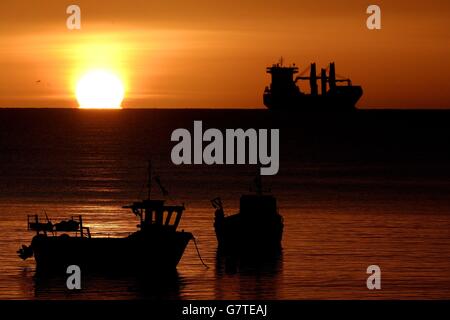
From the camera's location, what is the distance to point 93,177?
108m

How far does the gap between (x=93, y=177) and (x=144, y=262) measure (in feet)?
210

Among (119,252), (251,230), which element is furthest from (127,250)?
(251,230)

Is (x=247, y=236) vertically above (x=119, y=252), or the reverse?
(x=247, y=236)

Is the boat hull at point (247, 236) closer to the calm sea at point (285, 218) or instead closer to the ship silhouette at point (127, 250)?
the calm sea at point (285, 218)

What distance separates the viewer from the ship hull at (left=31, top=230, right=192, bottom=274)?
4444 cm

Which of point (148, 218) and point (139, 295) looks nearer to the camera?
point (139, 295)

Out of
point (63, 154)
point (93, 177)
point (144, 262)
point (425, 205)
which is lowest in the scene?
point (144, 262)

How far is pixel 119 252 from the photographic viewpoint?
1754 inches

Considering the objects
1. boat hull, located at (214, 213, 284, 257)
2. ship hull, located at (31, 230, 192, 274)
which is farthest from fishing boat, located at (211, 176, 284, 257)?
ship hull, located at (31, 230, 192, 274)

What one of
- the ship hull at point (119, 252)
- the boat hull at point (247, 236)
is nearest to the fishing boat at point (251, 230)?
the boat hull at point (247, 236)

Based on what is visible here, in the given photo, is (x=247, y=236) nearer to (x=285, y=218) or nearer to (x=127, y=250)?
(x=127, y=250)
